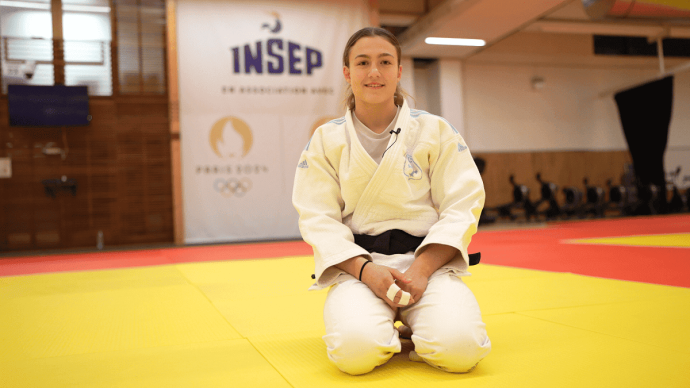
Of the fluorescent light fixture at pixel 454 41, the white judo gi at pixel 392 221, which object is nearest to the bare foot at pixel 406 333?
the white judo gi at pixel 392 221

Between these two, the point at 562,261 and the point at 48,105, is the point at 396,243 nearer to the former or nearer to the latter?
the point at 562,261

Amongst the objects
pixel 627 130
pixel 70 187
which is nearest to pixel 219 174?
pixel 70 187

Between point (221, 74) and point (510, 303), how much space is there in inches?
299

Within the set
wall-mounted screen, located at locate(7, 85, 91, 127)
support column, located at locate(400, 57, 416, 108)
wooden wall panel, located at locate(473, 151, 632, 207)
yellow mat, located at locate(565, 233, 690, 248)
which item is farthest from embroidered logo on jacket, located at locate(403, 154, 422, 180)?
wooden wall panel, located at locate(473, 151, 632, 207)

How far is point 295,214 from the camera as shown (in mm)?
9203

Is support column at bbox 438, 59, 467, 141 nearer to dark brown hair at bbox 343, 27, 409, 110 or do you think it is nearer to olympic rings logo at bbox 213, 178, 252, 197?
olympic rings logo at bbox 213, 178, 252, 197

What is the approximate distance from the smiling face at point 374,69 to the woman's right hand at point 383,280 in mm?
635

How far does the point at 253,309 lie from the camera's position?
8.84 ft

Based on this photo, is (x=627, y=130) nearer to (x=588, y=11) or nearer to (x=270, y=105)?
(x=588, y=11)

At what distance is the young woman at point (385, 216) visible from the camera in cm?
158

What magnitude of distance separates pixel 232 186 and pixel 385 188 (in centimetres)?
743

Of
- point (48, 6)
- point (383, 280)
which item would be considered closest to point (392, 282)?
point (383, 280)

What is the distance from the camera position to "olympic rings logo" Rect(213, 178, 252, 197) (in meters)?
8.91

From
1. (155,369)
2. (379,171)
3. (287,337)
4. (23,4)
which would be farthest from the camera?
(23,4)
